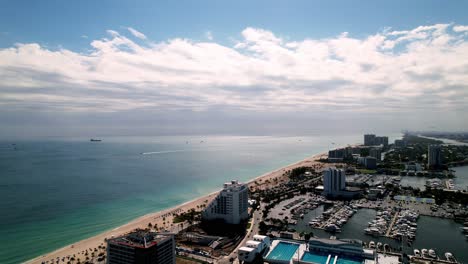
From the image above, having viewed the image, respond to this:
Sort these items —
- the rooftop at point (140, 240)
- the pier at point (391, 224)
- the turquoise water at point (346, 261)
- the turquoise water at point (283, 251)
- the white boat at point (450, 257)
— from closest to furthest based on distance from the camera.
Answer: the rooftop at point (140, 240), the turquoise water at point (346, 261), the turquoise water at point (283, 251), the white boat at point (450, 257), the pier at point (391, 224)

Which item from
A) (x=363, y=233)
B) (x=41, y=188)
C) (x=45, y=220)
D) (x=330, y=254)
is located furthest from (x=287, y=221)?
(x=41, y=188)

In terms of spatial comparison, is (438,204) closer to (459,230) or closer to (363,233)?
(459,230)

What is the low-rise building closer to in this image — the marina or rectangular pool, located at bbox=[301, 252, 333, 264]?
rectangular pool, located at bbox=[301, 252, 333, 264]

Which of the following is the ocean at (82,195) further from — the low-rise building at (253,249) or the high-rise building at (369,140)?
the high-rise building at (369,140)

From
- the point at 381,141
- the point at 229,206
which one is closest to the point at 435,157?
the point at 381,141

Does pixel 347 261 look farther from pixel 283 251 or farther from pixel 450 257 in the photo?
pixel 450 257

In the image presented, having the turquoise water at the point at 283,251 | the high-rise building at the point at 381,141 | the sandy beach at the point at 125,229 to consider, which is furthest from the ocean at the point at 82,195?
the high-rise building at the point at 381,141
